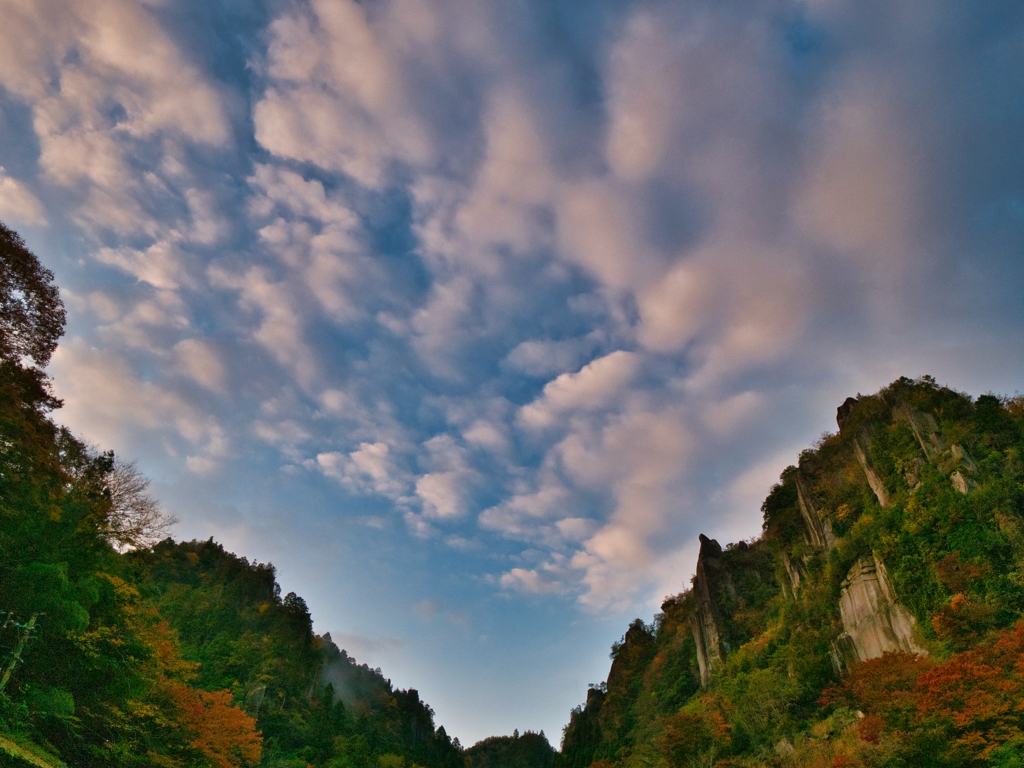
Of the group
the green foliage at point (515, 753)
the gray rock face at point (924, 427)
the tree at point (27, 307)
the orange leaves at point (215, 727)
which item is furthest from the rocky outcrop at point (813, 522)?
the green foliage at point (515, 753)

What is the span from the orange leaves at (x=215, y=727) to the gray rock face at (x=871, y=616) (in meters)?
43.2

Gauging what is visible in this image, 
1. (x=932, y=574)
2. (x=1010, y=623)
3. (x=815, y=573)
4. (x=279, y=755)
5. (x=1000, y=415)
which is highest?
(x=1000, y=415)

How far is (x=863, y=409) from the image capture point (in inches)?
1649

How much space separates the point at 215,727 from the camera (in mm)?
32969

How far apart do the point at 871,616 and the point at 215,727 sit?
45.5 meters

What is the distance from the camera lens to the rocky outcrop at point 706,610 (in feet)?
185

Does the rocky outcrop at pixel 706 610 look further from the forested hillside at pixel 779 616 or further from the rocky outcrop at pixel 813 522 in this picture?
the rocky outcrop at pixel 813 522

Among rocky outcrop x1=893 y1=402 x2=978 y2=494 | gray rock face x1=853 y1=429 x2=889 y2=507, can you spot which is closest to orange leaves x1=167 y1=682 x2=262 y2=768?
gray rock face x1=853 y1=429 x2=889 y2=507

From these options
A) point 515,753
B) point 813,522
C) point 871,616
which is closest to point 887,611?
point 871,616

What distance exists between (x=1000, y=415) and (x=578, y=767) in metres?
73.3

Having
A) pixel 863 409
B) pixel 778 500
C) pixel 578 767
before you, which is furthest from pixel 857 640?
pixel 578 767

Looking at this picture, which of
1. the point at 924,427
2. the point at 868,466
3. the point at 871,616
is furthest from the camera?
the point at 868,466

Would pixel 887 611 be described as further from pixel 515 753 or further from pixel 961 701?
pixel 515 753

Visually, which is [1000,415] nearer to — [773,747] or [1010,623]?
[1010,623]
